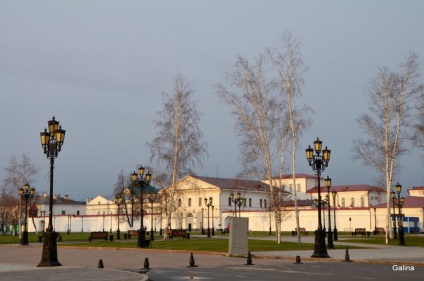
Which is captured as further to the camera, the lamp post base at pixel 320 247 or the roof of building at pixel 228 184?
the roof of building at pixel 228 184

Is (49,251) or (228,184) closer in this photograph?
(49,251)

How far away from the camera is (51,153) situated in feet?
73.5

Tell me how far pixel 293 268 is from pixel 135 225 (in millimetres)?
91449

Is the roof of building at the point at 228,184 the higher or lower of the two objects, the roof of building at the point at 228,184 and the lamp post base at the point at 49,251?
the higher

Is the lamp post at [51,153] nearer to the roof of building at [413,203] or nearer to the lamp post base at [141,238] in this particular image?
the lamp post base at [141,238]

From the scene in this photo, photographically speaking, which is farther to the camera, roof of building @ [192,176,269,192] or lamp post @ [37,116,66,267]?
roof of building @ [192,176,269,192]

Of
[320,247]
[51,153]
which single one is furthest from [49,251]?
[320,247]

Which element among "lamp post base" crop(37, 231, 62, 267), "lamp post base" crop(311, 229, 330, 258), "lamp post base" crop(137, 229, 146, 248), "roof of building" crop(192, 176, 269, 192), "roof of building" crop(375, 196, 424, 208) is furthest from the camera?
"roof of building" crop(192, 176, 269, 192)

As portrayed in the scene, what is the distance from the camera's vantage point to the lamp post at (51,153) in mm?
20375

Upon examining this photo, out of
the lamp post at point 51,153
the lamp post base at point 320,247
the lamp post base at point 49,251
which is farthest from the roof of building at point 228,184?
the lamp post base at point 49,251

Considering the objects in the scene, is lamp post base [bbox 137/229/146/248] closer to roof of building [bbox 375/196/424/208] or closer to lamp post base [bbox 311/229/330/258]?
lamp post base [bbox 311/229/330/258]

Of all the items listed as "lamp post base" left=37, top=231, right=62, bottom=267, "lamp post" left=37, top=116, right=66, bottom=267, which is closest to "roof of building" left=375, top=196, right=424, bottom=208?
"lamp post" left=37, top=116, right=66, bottom=267

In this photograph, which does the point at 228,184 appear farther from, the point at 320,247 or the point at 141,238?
the point at 320,247

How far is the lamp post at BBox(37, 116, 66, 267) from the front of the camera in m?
20.4
